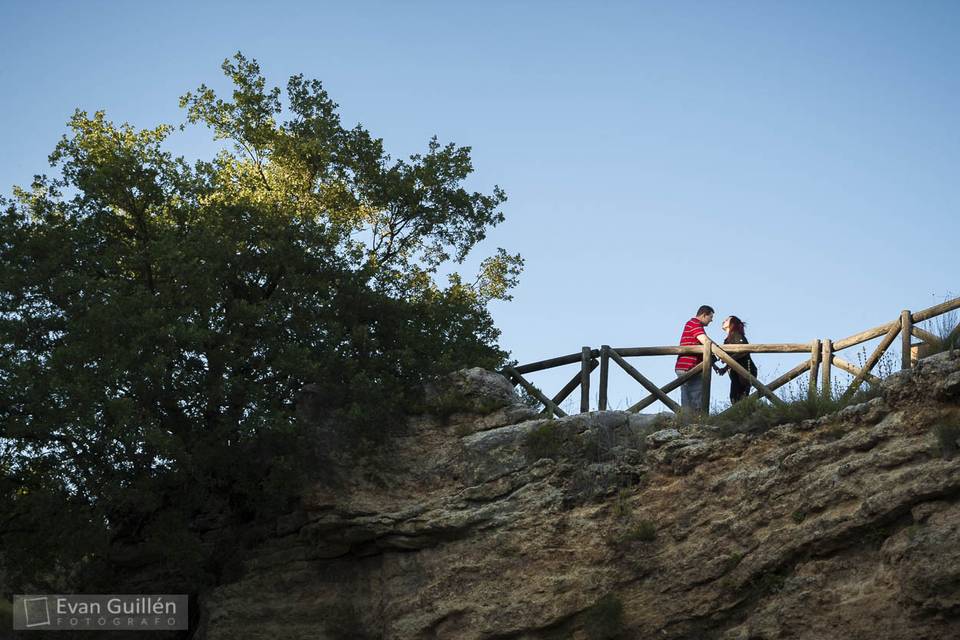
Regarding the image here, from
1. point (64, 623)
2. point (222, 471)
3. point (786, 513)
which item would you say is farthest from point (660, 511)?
point (64, 623)

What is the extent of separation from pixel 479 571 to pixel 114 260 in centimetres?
734

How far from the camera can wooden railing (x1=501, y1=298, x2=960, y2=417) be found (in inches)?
512

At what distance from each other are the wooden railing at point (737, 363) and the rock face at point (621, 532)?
1.00 meters

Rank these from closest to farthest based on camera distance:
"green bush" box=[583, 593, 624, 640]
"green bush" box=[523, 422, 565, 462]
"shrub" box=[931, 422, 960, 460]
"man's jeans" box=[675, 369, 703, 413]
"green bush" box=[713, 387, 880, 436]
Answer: "shrub" box=[931, 422, 960, 460], "green bush" box=[583, 593, 624, 640], "green bush" box=[713, 387, 880, 436], "green bush" box=[523, 422, 565, 462], "man's jeans" box=[675, 369, 703, 413]

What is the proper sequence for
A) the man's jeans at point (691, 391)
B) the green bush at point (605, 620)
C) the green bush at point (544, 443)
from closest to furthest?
the green bush at point (605, 620)
the green bush at point (544, 443)
the man's jeans at point (691, 391)

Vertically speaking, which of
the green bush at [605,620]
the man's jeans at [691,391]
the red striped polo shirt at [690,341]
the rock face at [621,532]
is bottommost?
the green bush at [605,620]

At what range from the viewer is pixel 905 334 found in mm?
13102

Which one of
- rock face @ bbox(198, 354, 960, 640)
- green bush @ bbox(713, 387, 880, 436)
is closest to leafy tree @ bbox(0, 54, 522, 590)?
rock face @ bbox(198, 354, 960, 640)

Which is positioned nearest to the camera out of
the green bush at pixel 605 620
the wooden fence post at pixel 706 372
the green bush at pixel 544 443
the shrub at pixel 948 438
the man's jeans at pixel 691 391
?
the shrub at pixel 948 438

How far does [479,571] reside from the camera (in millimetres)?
13219

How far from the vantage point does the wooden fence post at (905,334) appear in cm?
1298

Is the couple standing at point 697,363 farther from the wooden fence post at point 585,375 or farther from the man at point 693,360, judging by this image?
the wooden fence post at point 585,375

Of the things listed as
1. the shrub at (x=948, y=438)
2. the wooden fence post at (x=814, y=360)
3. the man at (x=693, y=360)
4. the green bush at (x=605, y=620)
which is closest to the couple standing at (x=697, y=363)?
the man at (x=693, y=360)

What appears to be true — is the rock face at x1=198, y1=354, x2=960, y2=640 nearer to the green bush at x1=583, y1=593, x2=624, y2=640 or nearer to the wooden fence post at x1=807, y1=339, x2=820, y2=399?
the green bush at x1=583, y1=593, x2=624, y2=640
